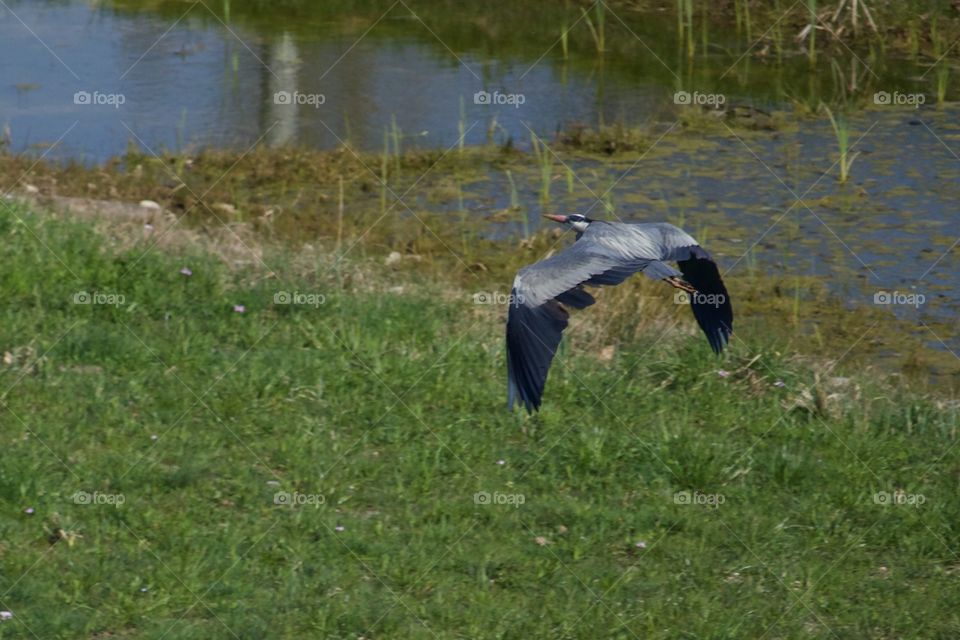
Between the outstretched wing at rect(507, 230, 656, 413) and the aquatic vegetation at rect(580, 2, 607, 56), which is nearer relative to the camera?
the outstretched wing at rect(507, 230, 656, 413)

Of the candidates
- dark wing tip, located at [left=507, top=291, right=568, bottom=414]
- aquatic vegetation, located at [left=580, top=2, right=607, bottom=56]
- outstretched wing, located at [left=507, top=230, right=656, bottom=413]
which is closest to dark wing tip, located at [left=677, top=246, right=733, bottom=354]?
outstretched wing, located at [left=507, top=230, right=656, bottom=413]

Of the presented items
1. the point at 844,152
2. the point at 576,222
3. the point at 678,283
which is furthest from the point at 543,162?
the point at 678,283

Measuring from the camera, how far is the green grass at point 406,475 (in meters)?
5.39

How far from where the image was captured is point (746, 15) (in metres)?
14.4

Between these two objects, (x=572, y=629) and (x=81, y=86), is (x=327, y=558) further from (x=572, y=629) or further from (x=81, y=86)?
(x=81, y=86)

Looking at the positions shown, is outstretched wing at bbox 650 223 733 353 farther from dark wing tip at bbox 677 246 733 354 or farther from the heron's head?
the heron's head

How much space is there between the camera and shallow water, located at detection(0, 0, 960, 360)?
10062 mm

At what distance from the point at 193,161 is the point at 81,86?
7.46 feet

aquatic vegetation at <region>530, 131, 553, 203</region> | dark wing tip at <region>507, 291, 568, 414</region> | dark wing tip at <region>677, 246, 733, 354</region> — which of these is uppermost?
dark wing tip at <region>507, 291, 568, 414</region>

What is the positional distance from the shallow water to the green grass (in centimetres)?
229

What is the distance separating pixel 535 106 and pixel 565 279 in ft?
25.5

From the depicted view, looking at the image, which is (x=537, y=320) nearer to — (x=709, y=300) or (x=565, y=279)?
(x=565, y=279)

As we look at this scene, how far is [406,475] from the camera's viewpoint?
6297 mm

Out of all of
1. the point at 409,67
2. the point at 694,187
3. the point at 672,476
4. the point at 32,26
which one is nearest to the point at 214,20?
the point at 32,26
